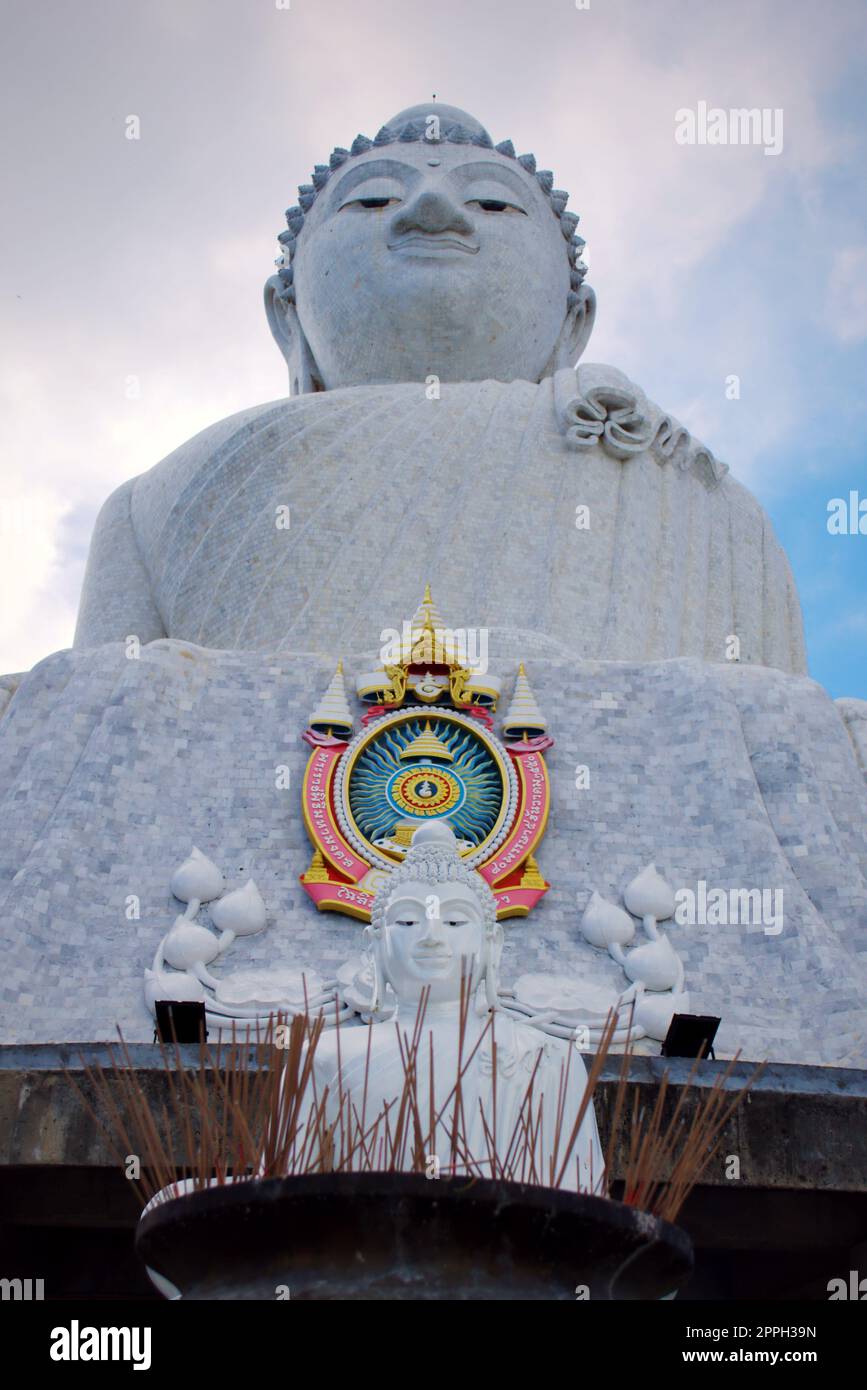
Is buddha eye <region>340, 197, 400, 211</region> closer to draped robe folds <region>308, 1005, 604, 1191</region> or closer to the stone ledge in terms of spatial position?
the stone ledge

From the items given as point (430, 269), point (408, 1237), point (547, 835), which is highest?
point (430, 269)

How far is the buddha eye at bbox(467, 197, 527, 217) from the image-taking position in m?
12.4

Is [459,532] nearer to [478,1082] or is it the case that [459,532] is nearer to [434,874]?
[434,874]

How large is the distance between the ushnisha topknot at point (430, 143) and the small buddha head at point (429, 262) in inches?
0.7

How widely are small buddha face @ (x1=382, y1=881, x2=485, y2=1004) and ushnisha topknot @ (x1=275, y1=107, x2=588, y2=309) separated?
9611 millimetres

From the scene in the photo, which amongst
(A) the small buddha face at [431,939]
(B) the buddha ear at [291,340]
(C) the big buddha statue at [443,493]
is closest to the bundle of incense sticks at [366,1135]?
(A) the small buddha face at [431,939]

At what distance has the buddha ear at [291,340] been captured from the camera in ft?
43.6

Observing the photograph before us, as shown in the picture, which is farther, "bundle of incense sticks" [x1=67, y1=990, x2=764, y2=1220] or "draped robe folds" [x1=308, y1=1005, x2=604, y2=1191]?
"draped robe folds" [x1=308, y1=1005, x2=604, y2=1191]

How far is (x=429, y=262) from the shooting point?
1214 cm

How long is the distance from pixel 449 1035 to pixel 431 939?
10.9 inches

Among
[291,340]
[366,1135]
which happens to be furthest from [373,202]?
[366,1135]

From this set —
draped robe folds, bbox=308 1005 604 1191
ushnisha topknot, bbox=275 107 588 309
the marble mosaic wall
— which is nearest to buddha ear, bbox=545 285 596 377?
ushnisha topknot, bbox=275 107 588 309

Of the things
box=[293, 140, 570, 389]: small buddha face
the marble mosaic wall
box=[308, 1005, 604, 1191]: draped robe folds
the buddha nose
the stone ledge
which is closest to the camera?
box=[308, 1005, 604, 1191]: draped robe folds
